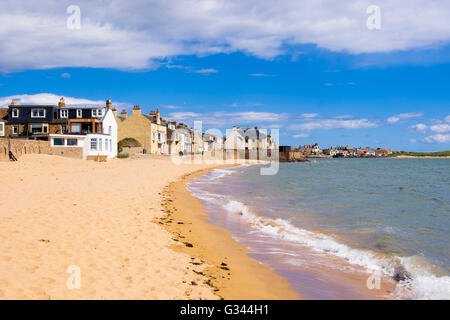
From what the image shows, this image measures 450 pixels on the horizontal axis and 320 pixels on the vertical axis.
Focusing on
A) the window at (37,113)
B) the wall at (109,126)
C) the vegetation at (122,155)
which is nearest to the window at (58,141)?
the wall at (109,126)

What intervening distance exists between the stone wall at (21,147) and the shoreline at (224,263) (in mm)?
23398

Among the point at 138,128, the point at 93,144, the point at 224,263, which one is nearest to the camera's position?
the point at 224,263

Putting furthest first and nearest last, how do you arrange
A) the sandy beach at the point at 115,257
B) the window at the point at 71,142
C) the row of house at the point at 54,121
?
the row of house at the point at 54,121 < the window at the point at 71,142 < the sandy beach at the point at 115,257

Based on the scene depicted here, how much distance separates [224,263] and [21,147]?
29709 mm

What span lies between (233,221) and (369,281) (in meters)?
6.15

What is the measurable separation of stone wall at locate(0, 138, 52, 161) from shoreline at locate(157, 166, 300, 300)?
23398 mm

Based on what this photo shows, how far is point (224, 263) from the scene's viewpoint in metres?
7.20

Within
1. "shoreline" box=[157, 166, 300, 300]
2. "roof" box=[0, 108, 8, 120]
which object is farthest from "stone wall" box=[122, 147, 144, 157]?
"shoreline" box=[157, 166, 300, 300]

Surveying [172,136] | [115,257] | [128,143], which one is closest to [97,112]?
[128,143]

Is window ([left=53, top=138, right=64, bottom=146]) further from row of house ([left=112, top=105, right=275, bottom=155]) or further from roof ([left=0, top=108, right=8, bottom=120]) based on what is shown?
row of house ([left=112, top=105, right=275, bottom=155])

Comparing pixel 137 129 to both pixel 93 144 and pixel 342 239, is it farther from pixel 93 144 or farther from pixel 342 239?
pixel 342 239

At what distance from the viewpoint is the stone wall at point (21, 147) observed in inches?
1110

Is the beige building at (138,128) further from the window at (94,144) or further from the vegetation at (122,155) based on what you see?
the window at (94,144)

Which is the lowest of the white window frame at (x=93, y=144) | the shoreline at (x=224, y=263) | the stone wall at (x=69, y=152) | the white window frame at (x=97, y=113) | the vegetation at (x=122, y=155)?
the shoreline at (x=224, y=263)
